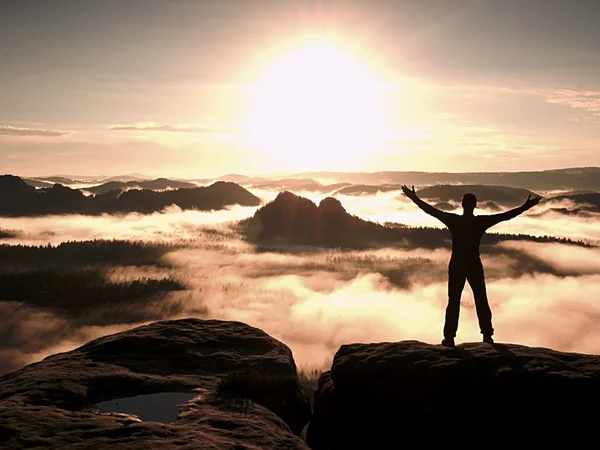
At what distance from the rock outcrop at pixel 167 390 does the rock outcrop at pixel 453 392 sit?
1678mm

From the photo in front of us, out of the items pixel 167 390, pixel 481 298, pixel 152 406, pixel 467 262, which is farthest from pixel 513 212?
pixel 152 406

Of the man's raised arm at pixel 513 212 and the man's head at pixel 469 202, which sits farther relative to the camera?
A: the man's head at pixel 469 202

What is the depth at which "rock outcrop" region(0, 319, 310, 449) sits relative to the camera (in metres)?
8.20

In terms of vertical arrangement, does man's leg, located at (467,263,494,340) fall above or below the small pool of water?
above

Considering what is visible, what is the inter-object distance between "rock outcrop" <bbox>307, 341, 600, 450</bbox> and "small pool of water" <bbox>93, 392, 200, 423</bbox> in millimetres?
4230

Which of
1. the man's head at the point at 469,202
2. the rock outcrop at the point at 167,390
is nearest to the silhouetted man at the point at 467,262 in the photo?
the man's head at the point at 469,202

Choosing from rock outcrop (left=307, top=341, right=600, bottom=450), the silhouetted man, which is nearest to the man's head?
the silhouetted man

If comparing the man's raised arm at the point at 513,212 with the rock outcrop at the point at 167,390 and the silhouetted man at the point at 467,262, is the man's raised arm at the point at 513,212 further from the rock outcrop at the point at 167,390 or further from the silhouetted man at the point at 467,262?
the rock outcrop at the point at 167,390

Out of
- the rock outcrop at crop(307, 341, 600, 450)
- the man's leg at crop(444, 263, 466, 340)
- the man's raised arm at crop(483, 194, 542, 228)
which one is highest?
the man's raised arm at crop(483, 194, 542, 228)

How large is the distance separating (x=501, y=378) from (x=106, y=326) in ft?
359

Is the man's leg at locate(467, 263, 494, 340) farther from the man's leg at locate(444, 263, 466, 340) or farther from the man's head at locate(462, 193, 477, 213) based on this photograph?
the man's head at locate(462, 193, 477, 213)

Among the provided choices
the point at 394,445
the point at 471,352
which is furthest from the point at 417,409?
the point at 471,352

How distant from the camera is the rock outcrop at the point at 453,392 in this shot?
406 inches

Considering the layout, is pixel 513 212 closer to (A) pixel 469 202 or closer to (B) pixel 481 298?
Answer: (A) pixel 469 202
